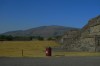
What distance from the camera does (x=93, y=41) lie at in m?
44.3

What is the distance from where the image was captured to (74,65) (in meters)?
22.6

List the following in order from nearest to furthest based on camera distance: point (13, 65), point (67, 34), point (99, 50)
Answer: point (13, 65)
point (99, 50)
point (67, 34)

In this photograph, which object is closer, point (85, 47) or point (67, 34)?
point (85, 47)

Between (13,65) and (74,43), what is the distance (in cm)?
2998

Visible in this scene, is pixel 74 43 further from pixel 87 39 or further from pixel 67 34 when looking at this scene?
pixel 67 34

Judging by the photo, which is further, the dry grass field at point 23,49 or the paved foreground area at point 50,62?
the dry grass field at point 23,49

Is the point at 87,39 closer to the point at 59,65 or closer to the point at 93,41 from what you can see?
the point at 93,41

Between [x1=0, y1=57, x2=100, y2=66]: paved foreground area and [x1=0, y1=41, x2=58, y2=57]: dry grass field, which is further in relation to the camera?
[x1=0, y1=41, x2=58, y2=57]: dry grass field

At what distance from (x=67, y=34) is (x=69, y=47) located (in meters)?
23.5

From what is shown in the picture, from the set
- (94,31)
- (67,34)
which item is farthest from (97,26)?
(67,34)

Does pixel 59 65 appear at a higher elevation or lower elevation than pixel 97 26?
lower

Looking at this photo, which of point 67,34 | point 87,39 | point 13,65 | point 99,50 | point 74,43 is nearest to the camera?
point 13,65

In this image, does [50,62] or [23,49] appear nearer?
[50,62]

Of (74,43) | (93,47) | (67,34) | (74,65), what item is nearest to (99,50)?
(93,47)
